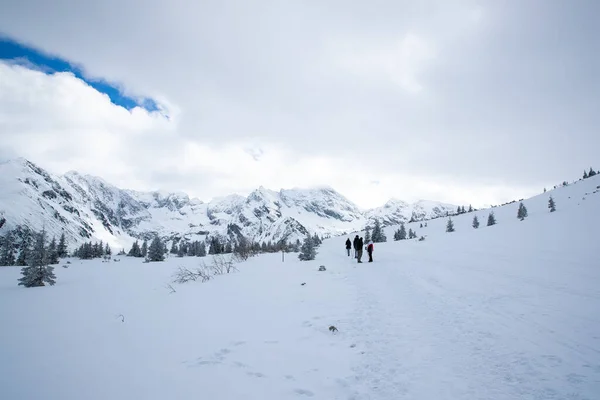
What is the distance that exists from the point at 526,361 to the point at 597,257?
Answer: 15483 mm

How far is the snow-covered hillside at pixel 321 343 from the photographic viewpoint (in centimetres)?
416

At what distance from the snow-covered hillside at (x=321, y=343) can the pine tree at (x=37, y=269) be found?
7158 mm

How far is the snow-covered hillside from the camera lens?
4.16 meters

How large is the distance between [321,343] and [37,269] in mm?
19655

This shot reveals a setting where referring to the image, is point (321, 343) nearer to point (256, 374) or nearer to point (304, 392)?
point (256, 374)

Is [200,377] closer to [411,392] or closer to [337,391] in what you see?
[337,391]

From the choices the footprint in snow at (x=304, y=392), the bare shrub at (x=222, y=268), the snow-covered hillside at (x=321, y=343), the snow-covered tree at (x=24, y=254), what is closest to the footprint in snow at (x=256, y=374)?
the snow-covered hillside at (x=321, y=343)

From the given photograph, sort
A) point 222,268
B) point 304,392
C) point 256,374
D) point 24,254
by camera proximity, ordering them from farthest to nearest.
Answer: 1. point 24,254
2. point 222,268
3. point 256,374
4. point 304,392

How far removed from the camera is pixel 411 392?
3.98 metres

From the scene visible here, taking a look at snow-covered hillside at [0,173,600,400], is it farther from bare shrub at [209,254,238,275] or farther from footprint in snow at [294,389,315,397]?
bare shrub at [209,254,238,275]

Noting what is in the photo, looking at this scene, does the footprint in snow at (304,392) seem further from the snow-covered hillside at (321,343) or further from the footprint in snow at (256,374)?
the footprint in snow at (256,374)

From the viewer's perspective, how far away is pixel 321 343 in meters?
6.07

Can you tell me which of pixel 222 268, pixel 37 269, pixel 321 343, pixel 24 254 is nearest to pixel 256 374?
pixel 321 343

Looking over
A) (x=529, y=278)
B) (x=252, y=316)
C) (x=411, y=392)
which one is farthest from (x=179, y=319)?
(x=529, y=278)
